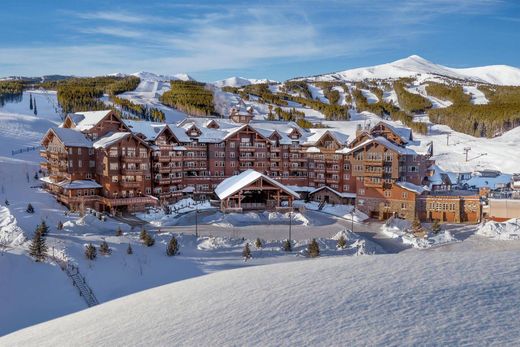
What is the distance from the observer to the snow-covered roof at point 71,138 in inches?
1852

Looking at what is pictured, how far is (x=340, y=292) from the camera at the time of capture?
11.4 m

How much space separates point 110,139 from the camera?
47.0 metres

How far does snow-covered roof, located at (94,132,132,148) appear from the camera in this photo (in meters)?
46.2

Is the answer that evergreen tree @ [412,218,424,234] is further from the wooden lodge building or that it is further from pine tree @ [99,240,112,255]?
pine tree @ [99,240,112,255]

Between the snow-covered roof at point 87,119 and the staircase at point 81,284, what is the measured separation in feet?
90.3

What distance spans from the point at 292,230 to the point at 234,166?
64.1ft

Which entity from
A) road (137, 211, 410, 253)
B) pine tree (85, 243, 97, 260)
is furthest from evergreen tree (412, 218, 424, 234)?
pine tree (85, 243, 97, 260)

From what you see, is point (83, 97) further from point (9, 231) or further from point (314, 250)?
point (314, 250)

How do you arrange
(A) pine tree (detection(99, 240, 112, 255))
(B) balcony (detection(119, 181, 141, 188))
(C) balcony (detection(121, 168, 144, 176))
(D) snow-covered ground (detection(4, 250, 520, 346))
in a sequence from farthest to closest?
(C) balcony (detection(121, 168, 144, 176)) → (B) balcony (detection(119, 181, 141, 188)) → (A) pine tree (detection(99, 240, 112, 255)) → (D) snow-covered ground (detection(4, 250, 520, 346))

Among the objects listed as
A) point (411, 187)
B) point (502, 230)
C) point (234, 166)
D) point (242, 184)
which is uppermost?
point (234, 166)

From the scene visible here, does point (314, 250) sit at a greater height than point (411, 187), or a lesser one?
lesser

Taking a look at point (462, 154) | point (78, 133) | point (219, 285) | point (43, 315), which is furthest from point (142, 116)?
point (219, 285)

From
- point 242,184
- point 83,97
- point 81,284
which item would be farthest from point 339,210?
point 83,97

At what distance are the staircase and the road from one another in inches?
527
